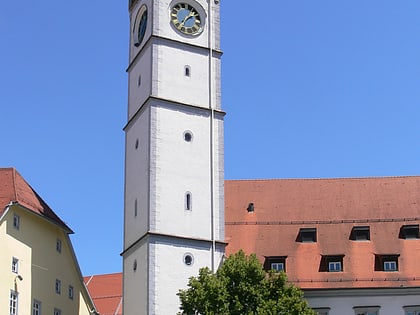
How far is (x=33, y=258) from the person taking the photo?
167 feet

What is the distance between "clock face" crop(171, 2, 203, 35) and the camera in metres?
51.6

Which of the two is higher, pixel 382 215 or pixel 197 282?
pixel 382 215

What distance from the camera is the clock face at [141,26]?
173ft

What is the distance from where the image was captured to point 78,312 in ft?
182

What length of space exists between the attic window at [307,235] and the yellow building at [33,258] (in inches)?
479

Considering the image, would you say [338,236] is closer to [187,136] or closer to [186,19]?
[187,136]

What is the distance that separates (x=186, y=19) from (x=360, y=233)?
44.5ft

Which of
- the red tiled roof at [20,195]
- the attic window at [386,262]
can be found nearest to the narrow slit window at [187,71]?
the red tiled roof at [20,195]

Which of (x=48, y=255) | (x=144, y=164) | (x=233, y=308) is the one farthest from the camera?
(x=48, y=255)

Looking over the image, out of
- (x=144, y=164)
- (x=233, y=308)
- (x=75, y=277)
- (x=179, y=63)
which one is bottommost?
(x=233, y=308)

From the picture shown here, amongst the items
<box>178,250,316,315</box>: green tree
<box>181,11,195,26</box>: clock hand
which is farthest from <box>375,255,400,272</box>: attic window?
<box>181,11,195,26</box>: clock hand

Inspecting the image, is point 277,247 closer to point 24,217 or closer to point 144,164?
point 144,164

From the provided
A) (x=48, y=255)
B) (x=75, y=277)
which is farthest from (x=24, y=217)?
(x=75, y=277)

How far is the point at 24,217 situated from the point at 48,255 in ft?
9.25
